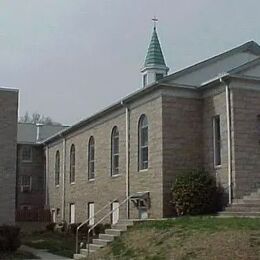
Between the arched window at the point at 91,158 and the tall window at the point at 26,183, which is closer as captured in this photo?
the arched window at the point at 91,158

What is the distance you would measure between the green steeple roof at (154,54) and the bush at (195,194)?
1905 centimetres

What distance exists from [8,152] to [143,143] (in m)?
6.04

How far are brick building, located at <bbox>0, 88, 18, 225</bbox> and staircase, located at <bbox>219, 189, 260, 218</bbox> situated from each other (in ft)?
29.7

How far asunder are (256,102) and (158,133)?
166 inches

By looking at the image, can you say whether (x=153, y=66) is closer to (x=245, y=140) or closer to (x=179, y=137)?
(x=179, y=137)

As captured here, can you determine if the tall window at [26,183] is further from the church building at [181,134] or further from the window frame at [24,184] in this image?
the church building at [181,134]

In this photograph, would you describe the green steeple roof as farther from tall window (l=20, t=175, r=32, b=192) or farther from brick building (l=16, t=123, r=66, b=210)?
tall window (l=20, t=175, r=32, b=192)

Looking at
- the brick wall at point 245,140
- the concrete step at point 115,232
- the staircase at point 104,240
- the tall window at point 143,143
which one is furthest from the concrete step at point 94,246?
the tall window at point 143,143

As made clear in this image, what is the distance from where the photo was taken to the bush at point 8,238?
21.6 meters

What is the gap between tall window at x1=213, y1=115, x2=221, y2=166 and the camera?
2352 cm

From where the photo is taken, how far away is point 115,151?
98.6 feet

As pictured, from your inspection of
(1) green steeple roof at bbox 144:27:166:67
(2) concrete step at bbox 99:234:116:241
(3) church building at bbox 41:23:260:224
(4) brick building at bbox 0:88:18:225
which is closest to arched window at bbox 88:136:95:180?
(3) church building at bbox 41:23:260:224

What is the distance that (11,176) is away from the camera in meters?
24.5

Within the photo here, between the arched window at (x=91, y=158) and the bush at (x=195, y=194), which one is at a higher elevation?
the arched window at (x=91, y=158)
